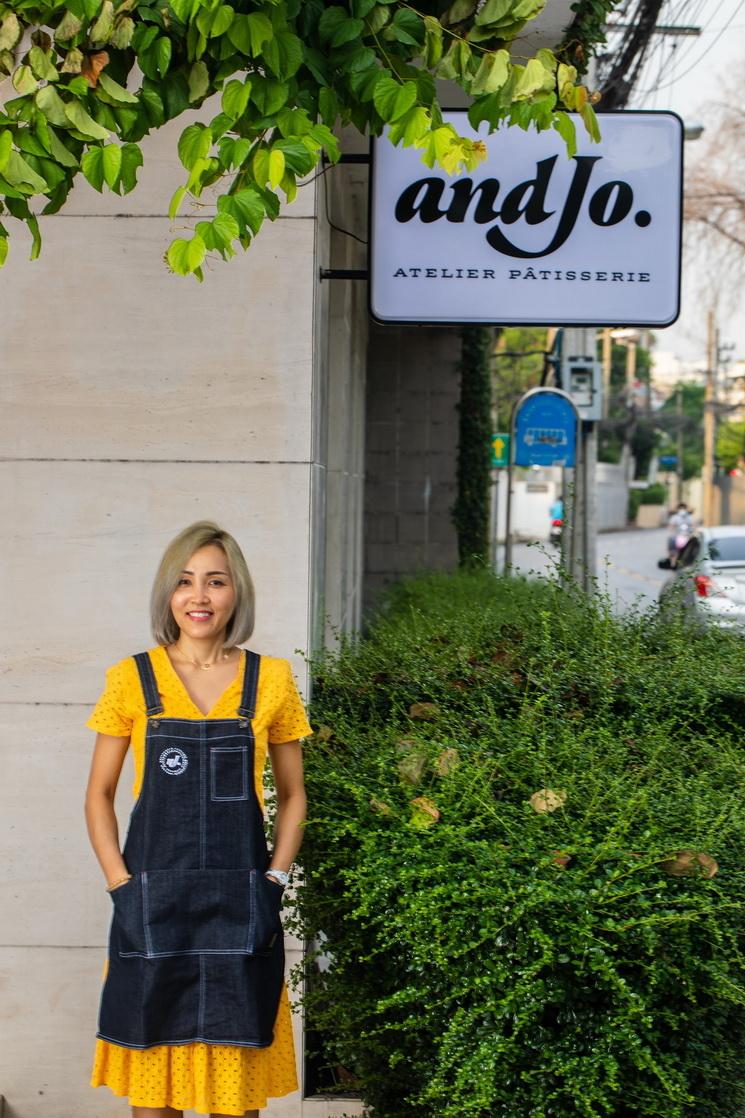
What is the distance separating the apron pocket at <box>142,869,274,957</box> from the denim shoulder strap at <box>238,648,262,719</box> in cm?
36

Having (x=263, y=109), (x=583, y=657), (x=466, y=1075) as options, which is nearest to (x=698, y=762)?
(x=583, y=657)

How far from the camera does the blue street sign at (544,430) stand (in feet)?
45.2

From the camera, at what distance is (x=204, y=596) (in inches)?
125

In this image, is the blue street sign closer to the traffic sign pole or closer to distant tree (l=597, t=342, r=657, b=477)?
the traffic sign pole

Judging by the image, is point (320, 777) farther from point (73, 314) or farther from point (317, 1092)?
point (73, 314)

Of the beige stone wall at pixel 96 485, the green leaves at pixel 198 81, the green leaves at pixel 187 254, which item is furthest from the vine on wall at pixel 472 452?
the green leaves at pixel 187 254

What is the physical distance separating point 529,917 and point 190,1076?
0.96 m

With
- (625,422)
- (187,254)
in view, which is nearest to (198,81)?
(187,254)

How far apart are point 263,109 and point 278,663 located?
4.16ft

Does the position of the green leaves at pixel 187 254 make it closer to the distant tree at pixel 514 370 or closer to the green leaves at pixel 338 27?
the green leaves at pixel 338 27

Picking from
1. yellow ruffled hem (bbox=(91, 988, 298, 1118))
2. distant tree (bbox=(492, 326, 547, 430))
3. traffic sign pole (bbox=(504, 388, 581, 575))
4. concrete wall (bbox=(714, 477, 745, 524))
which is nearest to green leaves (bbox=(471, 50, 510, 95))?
yellow ruffled hem (bbox=(91, 988, 298, 1118))

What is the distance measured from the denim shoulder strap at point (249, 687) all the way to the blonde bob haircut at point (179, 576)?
5 cm

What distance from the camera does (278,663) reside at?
127 inches

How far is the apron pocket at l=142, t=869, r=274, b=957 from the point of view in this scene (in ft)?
9.99
